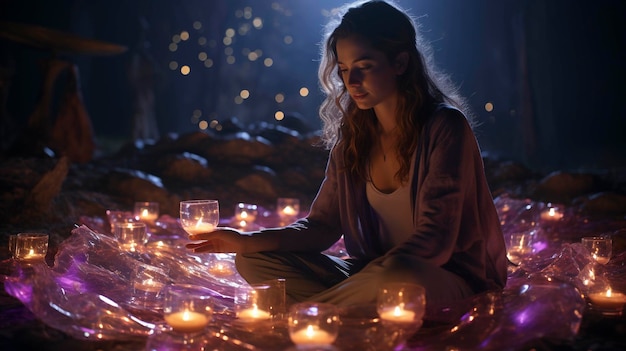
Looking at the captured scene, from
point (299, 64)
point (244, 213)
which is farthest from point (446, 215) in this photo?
point (299, 64)

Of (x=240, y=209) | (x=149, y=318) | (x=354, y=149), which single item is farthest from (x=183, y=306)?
(x=240, y=209)

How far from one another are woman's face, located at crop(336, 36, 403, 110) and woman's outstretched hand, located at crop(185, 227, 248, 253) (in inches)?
28.3

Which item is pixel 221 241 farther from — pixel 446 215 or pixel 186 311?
pixel 446 215

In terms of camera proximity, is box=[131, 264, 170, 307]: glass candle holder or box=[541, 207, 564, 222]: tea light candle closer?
box=[131, 264, 170, 307]: glass candle holder

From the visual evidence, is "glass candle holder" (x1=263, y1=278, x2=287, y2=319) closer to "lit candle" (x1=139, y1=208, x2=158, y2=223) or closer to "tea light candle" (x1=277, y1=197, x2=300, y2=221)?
"lit candle" (x1=139, y1=208, x2=158, y2=223)

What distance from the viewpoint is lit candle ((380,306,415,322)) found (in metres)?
1.98

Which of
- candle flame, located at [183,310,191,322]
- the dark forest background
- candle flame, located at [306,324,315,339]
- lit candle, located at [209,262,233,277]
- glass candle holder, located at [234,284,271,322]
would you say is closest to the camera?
candle flame, located at [306,324,315,339]

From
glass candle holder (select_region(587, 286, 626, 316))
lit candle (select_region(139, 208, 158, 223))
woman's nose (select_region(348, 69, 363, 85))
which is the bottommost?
glass candle holder (select_region(587, 286, 626, 316))

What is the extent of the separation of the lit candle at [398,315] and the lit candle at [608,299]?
3.29 feet

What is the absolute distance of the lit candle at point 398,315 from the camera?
6.49ft

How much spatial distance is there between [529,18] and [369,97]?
7.46 m

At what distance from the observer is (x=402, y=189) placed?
254 centimetres

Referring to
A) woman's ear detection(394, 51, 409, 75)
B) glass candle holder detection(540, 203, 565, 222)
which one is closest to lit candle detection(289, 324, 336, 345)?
woman's ear detection(394, 51, 409, 75)

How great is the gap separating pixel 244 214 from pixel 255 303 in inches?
78.1
